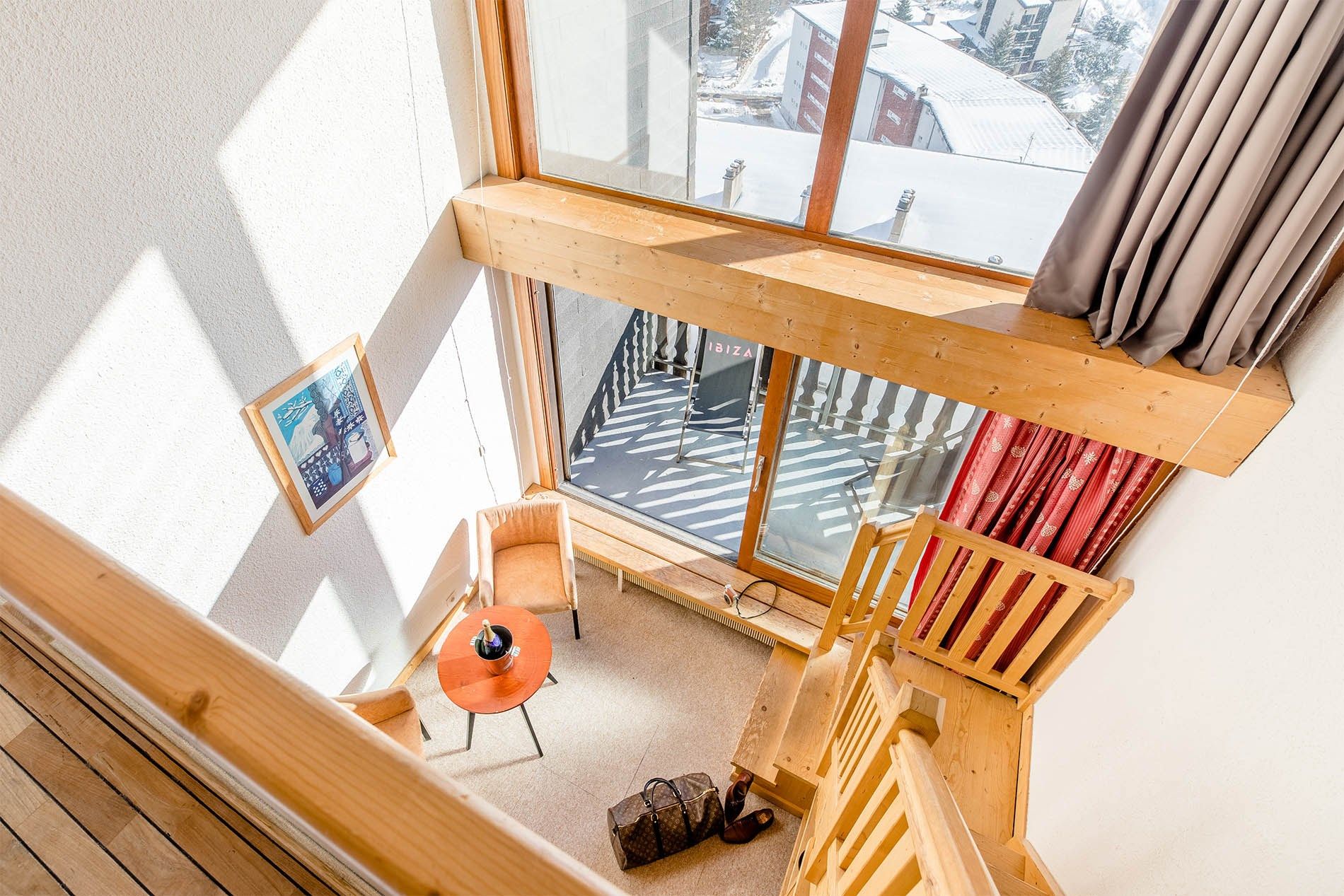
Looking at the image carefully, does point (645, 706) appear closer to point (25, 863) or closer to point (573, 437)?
point (573, 437)

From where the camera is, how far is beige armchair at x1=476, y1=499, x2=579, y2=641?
320cm

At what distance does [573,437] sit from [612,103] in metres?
2.00

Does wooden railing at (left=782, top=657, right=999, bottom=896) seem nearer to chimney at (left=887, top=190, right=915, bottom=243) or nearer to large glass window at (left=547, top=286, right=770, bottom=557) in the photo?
chimney at (left=887, top=190, right=915, bottom=243)

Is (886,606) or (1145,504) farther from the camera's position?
(886,606)

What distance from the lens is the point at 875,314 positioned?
6.70 ft

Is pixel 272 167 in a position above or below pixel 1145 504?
above

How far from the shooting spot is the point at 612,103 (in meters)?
2.52

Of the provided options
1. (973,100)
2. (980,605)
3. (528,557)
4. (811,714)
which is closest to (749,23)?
(973,100)

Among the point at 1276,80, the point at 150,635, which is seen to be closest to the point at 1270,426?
the point at 1276,80

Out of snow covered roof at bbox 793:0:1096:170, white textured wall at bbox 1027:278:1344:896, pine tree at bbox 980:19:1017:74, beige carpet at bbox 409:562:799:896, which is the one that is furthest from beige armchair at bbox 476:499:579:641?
pine tree at bbox 980:19:1017:74

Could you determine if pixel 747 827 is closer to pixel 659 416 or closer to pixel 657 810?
pixel 657 810

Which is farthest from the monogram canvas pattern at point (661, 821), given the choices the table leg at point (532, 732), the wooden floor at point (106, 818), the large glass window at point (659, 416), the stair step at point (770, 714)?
the wooden floor at point (106, 818)

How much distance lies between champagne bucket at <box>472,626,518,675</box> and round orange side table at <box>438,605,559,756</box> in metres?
0.02

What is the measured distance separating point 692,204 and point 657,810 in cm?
248
